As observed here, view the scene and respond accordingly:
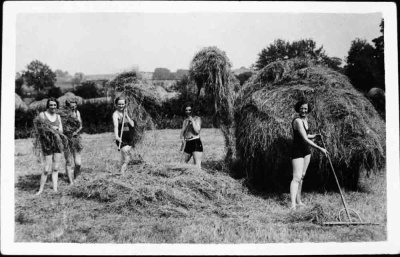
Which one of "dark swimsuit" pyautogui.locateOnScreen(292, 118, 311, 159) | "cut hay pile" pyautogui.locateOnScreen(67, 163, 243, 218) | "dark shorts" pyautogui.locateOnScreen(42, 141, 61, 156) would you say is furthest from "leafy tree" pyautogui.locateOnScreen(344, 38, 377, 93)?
"dark shorts" pyautogui.locateOnScreen(42, 141, 61, 156)

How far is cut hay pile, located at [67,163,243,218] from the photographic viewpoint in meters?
5.36

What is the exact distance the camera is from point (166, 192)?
561 centimetres

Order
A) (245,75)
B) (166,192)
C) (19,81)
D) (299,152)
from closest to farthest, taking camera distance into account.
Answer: (299,152), (166,192), (19,81), (245,75)

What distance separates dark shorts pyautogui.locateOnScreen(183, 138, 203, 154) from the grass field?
0.37 m

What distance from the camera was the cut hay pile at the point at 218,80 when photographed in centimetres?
677

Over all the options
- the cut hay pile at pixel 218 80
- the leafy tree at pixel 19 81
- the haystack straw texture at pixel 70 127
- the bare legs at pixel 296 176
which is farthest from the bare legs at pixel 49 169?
the bare legs at pixel 296 176

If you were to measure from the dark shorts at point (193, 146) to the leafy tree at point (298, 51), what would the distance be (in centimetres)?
215

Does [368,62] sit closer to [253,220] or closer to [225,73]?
[225,73]

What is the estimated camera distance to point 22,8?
5742mm

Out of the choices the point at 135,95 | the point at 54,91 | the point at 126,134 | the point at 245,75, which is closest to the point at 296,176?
the point at 126,134

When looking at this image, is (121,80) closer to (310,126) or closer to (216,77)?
(216,77)

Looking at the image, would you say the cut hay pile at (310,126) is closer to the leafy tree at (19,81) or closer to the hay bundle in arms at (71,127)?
the hay bundle in arms at (71,127)

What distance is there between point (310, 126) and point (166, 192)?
99.1 inches

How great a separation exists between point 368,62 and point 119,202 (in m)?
7.18
